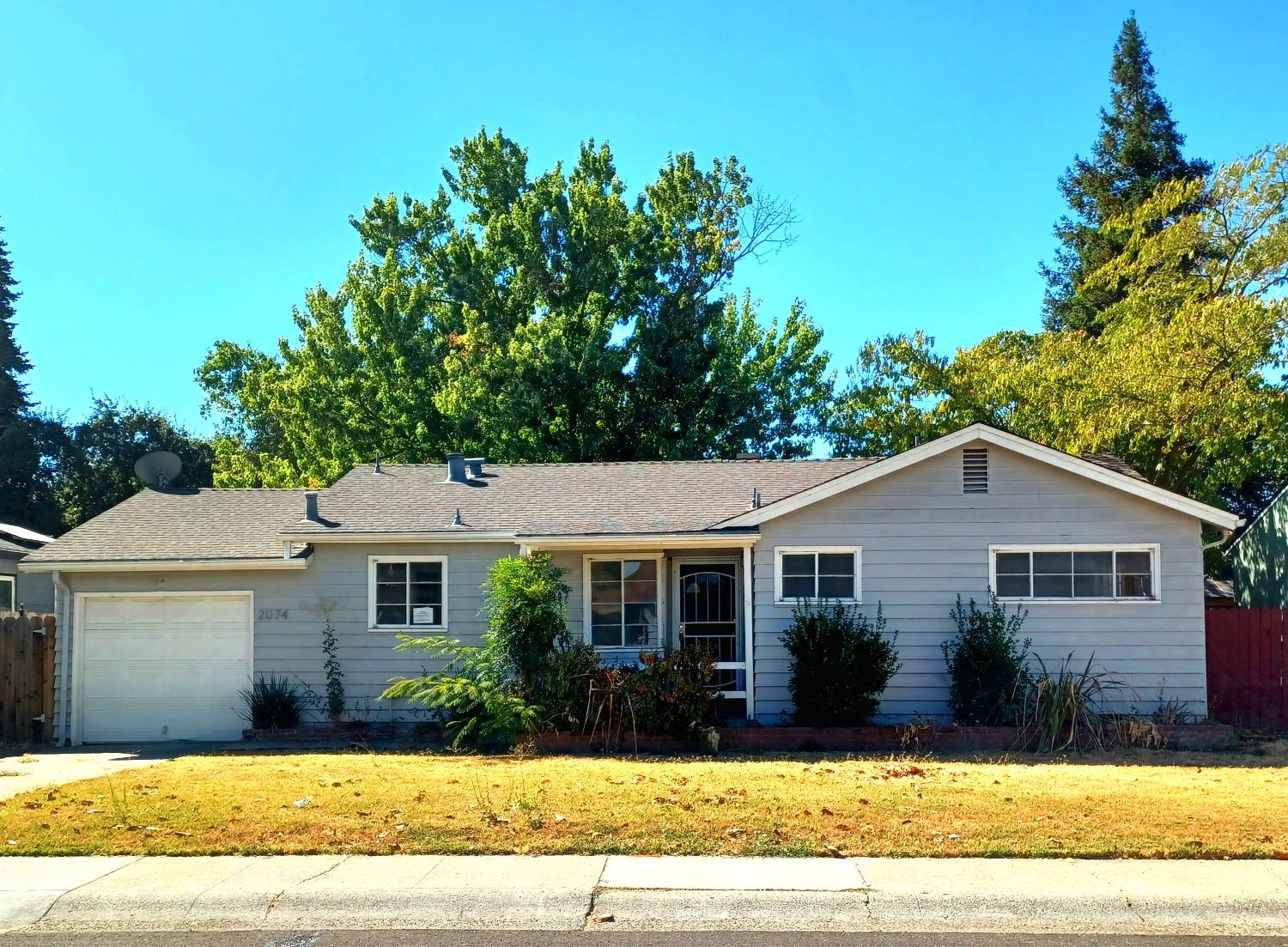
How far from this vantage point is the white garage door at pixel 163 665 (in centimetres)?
1647

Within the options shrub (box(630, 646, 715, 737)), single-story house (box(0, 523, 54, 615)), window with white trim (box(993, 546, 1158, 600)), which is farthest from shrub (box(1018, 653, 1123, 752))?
single-story house (box(0, 523, 54, 615))

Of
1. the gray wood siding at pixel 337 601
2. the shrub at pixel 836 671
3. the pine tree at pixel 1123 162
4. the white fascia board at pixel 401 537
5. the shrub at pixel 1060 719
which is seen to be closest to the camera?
the shrub at pixel 1060 719

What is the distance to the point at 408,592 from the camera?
16.5 metres

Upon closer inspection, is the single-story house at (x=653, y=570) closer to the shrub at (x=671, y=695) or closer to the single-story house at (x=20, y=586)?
the shrub at (x=671, y=695)

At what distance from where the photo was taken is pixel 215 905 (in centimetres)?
732

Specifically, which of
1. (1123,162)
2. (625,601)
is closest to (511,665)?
(625,601)

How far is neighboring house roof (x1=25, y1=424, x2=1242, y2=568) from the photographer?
1528cm

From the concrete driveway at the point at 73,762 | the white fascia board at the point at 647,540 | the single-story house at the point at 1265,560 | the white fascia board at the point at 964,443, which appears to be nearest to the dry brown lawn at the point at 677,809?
the concrete driveway at the point at 73,762

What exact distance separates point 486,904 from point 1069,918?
3.61m

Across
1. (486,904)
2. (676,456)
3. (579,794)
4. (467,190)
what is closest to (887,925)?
(486,904)

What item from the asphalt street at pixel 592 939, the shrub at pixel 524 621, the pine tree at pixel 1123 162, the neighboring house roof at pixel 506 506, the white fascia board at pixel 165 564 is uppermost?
the pine tree at pixel 1123 162

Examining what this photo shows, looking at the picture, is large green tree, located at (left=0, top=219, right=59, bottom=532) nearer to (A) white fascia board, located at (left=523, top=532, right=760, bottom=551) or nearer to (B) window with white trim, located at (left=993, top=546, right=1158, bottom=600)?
(A) white fascia board, located at (left=523, top=532, right=760, bottom=551)

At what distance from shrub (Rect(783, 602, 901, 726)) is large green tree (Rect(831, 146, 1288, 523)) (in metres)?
8.55

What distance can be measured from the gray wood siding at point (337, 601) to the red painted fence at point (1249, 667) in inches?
393
